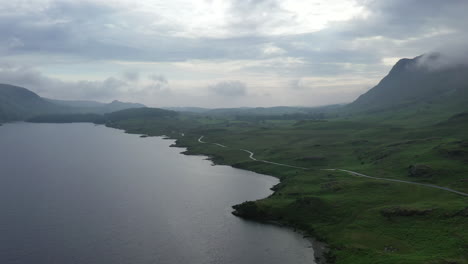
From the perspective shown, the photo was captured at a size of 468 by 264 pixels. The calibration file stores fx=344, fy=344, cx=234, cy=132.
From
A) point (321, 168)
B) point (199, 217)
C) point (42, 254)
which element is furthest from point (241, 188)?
point (42, 254)

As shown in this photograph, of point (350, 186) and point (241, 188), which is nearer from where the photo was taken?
point (350, 186)

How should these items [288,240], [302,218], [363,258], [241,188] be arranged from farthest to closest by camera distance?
[241,188] → [302,218] → [288,240] → [363,258]

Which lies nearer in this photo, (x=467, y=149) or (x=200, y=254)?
(x=200, y=254)

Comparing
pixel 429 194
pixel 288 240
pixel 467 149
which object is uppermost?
pixel 467 149

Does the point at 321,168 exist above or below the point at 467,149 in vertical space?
below

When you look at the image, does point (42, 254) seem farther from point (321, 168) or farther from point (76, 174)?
point (321, 168)

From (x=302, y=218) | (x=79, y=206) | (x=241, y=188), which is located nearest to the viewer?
(x=302, y=218)

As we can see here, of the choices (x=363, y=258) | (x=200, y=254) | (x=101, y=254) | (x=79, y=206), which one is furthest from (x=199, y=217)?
(x=363, y=258)

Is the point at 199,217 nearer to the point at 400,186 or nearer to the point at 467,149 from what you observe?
the point at 400,186

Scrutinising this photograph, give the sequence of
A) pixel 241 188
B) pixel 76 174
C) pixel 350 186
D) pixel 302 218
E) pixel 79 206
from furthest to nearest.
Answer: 1. pixel 76 174
2. pixel 241 188
3. pixel 350 186
4. pixel 79 206
5. pixel 302 218
